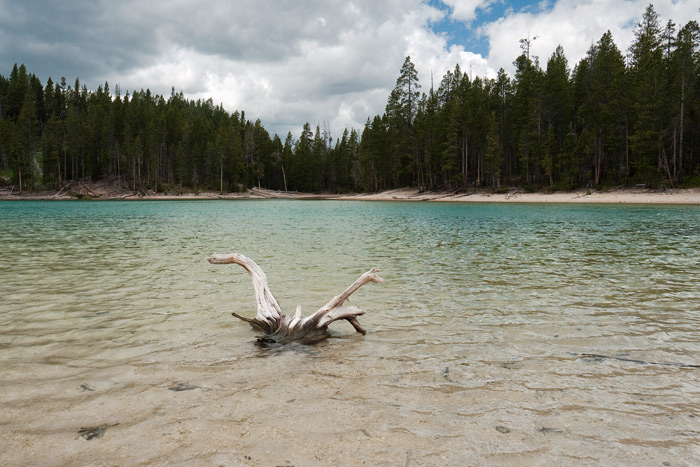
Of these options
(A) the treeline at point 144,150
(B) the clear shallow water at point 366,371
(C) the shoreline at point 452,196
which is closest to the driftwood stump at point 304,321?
(B) the clear shallow water at point 366,371

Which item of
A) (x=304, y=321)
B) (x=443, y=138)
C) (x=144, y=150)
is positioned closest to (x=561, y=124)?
(x=443, y=138)

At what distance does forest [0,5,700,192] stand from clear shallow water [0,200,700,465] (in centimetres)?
5248

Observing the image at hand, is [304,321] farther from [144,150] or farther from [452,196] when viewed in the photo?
[144,150]

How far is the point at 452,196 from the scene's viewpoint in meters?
69.2

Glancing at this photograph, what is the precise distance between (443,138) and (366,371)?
73.5 m

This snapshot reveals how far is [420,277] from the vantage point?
999 centimetres

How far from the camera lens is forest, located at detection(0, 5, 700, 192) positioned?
50.7m

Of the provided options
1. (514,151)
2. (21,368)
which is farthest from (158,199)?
(21,368)

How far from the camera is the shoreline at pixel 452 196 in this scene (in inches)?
1837

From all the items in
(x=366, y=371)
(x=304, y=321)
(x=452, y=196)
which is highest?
(x=452, y=196)

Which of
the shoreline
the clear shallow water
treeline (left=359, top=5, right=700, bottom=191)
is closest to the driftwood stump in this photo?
the clear shallow water

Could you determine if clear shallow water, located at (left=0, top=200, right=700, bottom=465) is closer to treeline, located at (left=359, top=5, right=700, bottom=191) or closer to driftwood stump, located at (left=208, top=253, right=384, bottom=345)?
driftwood stump, located at (left=208, top=253, right=384, bottom=345)

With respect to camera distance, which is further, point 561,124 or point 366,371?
point 561,124

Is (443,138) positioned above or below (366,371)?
above
